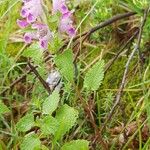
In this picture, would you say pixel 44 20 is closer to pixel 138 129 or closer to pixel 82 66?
pixel 138 129

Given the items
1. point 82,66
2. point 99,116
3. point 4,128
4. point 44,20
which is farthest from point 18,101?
point 44,20

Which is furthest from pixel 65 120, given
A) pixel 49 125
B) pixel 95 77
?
pixel 95 77

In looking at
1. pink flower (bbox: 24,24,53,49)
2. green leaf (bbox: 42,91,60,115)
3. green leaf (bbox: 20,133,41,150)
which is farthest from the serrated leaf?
green leaf (bbox: 20,133,41,150)

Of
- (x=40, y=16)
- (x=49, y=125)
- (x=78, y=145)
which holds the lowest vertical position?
(x=78, y=145)

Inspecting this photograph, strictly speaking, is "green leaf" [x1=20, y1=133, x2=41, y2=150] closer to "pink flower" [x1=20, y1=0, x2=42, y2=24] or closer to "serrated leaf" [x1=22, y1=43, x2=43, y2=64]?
"serrated leaf" [x1=22, y1=43, x2=43, y2=64]

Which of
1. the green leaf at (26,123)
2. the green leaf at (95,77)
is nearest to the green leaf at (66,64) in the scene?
the green leaf at (95,77)

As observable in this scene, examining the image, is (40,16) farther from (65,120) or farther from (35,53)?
(65,120)

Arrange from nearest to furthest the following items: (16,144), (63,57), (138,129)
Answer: (63,57) < (138,129) < (16,144)
